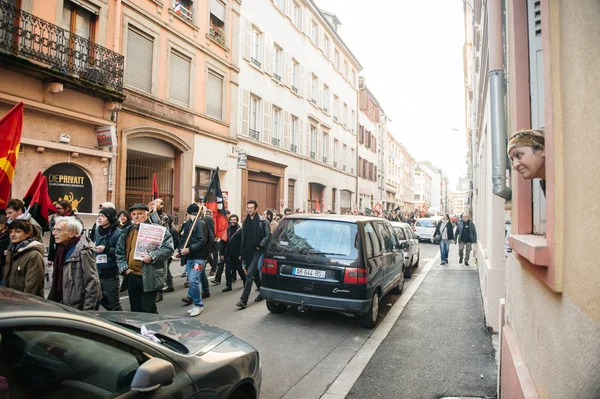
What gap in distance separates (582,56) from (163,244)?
513cm

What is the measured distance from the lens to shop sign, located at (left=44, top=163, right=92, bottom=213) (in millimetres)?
10656

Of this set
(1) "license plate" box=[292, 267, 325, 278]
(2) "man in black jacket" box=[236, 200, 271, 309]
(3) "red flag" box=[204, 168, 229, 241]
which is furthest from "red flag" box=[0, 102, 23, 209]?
(1) "license plate" box=[292, 267, 325, 278]

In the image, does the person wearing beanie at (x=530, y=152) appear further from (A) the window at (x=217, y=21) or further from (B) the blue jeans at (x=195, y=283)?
(A) the window at (x=217, y=21)

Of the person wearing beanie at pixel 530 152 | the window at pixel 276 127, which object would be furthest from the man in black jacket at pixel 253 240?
the window at pixel 276 127

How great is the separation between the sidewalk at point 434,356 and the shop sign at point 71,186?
8.98 m

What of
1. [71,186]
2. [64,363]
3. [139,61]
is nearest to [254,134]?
[139,61]

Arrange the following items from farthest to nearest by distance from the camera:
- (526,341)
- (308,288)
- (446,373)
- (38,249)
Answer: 1. (308,288)
2. (446,373)
3. (38,249)
4. (526,341)

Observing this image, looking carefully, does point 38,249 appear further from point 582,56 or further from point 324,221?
point 582,56

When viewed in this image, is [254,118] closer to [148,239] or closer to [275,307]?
[275,307]

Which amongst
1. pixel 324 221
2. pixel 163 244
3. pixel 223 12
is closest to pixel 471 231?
pixel 324 221

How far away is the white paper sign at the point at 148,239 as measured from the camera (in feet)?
17.8

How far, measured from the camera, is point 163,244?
5543mm

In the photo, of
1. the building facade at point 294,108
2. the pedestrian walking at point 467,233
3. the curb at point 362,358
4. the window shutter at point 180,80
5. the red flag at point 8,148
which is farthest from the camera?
the building facade at point 294,108

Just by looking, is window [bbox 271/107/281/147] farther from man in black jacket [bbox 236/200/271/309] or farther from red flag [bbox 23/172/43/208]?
red flag [bbox 23/172/43/208]
